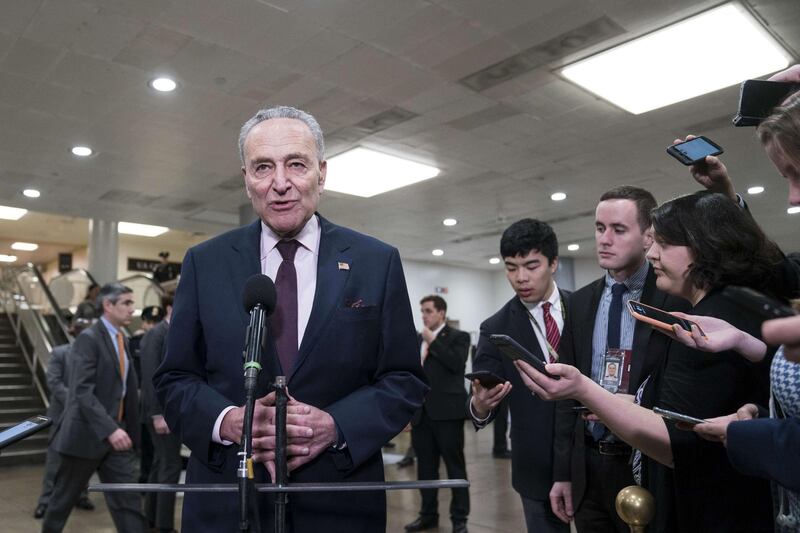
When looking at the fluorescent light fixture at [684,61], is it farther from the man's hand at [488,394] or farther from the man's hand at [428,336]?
the man's hand at [488,394]

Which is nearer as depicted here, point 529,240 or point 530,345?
point 530,345

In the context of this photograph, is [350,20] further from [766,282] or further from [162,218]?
[162,218]

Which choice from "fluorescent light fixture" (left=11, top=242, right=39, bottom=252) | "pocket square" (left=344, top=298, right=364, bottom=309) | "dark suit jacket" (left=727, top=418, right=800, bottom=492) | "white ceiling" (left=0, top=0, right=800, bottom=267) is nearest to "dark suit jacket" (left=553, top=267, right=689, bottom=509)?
"dark suit jacket" (left=727, top=418, right=800, bottom=492)

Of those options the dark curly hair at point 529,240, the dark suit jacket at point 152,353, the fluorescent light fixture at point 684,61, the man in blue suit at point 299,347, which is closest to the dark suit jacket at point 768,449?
the man in blue suit at point 299,347

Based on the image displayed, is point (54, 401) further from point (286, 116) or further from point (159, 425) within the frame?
point (286, 116)

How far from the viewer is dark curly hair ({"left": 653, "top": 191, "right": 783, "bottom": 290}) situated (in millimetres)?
1455

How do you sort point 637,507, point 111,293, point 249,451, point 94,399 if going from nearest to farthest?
point 249,451, point 637,507, point 94,399, point 111,293

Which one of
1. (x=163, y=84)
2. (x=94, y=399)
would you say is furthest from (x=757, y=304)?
(x=163, y=84)

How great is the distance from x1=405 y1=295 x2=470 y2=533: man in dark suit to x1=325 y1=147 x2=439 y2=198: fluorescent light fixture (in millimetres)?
3318

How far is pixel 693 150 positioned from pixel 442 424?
3.82m

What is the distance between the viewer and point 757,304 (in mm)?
843

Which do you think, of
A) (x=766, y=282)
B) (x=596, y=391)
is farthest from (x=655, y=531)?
(x=766, y=282)

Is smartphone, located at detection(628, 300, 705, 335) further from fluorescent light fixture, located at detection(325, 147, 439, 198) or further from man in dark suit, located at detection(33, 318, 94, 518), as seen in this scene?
fluorescent light fixture, located at detection(325, 147, 439, 198)

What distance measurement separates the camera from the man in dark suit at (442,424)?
197 inches
